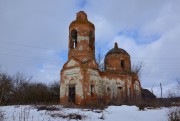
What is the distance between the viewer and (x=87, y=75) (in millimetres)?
23141

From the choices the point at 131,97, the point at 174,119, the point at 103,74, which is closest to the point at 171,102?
the point at 131,97

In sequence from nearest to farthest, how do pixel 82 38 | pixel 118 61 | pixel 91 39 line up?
pixel 82 38 < pixel 91 39 < pixel 118 61

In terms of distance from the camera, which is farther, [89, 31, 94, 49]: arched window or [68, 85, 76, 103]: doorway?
[89, 31, 94, 49]: arched window

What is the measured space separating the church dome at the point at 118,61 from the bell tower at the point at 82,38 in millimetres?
4415

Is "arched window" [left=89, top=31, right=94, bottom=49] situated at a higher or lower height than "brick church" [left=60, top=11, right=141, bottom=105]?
higher

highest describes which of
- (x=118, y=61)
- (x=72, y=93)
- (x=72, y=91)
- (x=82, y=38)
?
(x=82, y=38)

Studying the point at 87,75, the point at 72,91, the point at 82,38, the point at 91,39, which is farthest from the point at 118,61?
the point at 72,91

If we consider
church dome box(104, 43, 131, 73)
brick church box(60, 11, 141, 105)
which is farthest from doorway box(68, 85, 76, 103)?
church dome box(104, 43, 131, 73)

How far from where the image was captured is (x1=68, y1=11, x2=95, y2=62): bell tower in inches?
969

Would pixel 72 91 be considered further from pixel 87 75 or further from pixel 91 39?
pixel 91 39

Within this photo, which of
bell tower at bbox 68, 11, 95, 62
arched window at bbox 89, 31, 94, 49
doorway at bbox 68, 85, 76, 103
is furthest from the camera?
arched window at bbox 89, 31, 94, 49

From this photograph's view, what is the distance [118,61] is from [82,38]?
6633mm

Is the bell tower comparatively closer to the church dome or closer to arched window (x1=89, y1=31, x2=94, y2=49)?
arched window (x1=89, y1=31, x2=94, y2=49)

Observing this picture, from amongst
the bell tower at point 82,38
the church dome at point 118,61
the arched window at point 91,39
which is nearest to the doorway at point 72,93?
the bell tower at point 82,38
